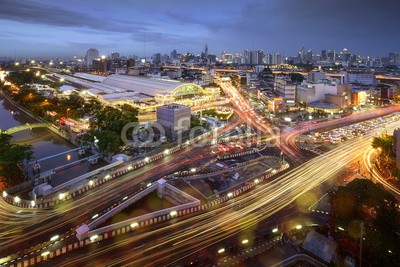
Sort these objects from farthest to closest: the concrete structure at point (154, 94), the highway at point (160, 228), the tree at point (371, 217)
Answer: the concrete structure at point (154, 94), the highway at point (160, 228), the tree at point (371, 217)

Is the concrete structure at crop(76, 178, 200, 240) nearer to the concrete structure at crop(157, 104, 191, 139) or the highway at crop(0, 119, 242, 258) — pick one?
the highway at crop(0, 119, 242, 258)

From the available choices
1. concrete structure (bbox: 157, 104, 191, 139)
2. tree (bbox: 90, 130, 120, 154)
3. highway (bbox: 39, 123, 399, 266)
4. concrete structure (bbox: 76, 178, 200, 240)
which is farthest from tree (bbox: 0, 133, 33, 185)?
concrete structure (bbox: 157, 104, 191, 139)

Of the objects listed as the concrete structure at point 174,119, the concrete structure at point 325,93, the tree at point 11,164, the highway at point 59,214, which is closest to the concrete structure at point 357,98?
the concrete structure at point 325,93

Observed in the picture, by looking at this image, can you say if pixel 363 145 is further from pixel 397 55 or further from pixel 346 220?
pixel 397 55

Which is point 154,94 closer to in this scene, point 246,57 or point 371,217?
point 371,217

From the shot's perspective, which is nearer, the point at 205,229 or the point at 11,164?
the point at 205,229

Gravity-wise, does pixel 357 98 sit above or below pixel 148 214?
above

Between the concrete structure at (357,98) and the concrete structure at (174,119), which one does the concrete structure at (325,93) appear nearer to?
the concrete structure at (357,98)

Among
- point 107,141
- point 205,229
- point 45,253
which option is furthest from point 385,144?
point 45,253

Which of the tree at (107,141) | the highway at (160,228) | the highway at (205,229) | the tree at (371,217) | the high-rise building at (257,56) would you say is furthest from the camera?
the high-rise building at (257,56)
